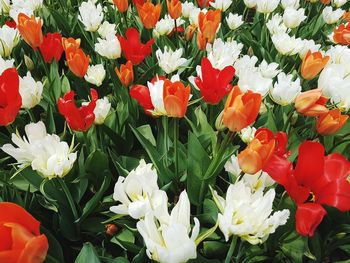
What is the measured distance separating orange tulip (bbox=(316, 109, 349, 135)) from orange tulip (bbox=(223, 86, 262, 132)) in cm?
34

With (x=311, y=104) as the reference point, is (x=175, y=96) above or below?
above

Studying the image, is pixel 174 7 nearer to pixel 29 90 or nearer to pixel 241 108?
pixel 29 90

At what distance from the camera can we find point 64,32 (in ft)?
8.11

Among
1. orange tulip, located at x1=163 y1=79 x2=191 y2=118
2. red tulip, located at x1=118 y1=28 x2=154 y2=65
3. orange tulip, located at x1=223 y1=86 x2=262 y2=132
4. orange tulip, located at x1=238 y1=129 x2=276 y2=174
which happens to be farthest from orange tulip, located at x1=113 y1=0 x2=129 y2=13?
orange tulip, located at x1=238 y1=129 x2=276 y2=174

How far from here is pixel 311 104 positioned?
1.24 meters

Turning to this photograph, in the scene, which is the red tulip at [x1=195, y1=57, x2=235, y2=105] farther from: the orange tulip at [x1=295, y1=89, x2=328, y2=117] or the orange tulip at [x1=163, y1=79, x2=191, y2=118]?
the orange tulip at [x1=295, y1=89, x2=328, y2=117]

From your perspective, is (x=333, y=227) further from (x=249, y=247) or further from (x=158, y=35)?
(x=158, y=35)

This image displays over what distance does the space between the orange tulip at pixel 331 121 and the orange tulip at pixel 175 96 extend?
1.50 feet

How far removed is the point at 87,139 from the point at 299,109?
0.73 metres

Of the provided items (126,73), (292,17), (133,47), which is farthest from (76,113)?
(292,17)

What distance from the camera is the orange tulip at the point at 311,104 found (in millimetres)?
1224

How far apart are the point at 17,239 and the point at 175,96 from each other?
1.78 feet

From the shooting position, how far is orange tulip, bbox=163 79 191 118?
1089 millimetres

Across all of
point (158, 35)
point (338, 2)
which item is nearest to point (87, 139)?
point (158, 35)
